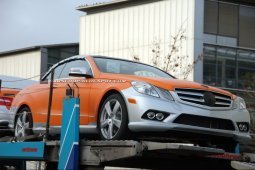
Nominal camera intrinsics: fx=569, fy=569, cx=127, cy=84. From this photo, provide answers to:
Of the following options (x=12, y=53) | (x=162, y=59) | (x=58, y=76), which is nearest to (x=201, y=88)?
(x=58, y=76)

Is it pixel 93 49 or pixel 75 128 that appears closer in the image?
pixel 75 128

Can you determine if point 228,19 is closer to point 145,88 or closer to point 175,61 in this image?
point 175,61

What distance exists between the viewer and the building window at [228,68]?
27.6 meters

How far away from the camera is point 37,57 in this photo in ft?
114

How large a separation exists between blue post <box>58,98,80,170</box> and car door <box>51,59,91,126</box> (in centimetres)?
63

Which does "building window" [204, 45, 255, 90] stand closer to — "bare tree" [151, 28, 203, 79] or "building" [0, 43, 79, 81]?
"bare tree" [151, 28, 203, 79]

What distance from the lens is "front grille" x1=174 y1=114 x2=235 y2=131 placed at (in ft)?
22.4

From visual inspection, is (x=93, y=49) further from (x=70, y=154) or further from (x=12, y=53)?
(x=70, y=154)

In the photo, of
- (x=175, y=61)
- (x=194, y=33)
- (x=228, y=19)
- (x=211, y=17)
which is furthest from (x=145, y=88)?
(x=228, y=19)

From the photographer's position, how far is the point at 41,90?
862 centimetres

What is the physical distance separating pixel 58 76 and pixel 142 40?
2079 centimetres

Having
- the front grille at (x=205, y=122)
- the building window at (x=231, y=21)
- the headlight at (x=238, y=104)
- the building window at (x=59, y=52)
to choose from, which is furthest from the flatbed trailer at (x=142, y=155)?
the building window at (x=59, y=52)

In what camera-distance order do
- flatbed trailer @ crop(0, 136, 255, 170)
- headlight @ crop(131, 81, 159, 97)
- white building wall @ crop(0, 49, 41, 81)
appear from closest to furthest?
flatbed trailer @ crop(0, 136, 255, 170) → headlight @ crop(131, 81, 159, 97) → white building wall @ crop(0, 49, 41, 81)

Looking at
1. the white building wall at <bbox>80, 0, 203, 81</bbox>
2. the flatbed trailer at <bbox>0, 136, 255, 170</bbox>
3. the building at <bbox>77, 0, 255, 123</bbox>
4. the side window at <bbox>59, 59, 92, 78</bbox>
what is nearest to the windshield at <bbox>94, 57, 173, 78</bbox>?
the side window at <bbox>59, 59, 92, 78</bbox>
